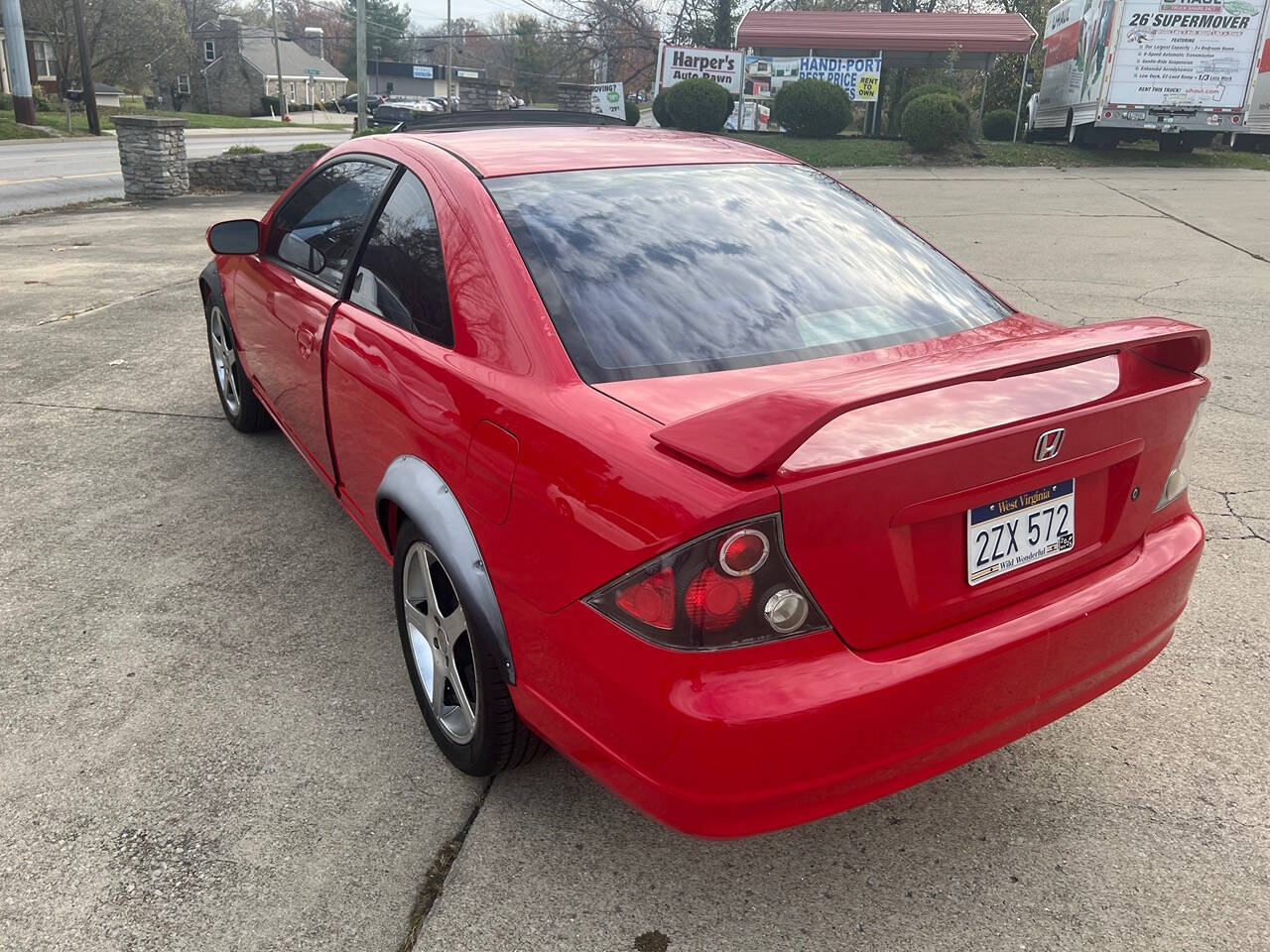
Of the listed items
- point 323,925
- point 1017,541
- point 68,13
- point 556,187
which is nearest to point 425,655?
point 323,925

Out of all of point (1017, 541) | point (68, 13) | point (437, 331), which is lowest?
point (1017, 541)

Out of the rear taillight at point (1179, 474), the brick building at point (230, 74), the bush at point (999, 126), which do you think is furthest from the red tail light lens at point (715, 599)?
the brick building at point (230, 74)

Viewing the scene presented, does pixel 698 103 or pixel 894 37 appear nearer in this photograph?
pixel 698 103

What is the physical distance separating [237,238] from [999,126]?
24.0 m

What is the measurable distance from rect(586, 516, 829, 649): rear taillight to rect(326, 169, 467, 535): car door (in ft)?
2.37

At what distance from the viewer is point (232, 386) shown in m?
4.93

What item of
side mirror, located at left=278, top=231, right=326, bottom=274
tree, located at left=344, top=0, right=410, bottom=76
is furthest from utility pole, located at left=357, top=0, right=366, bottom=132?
tree, located at left=344, top=0, right=410, bottom=76

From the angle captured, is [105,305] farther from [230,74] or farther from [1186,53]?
[230,74]

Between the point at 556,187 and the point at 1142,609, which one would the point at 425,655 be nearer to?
the point at 556,187

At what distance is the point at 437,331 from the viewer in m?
2.53

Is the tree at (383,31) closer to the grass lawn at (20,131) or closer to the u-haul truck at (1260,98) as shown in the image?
A: the grass lawn at (20,131)

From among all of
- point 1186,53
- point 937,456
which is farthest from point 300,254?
point 1186,53

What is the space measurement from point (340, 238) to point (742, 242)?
56.9 inches

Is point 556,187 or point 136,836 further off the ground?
point 556,187
